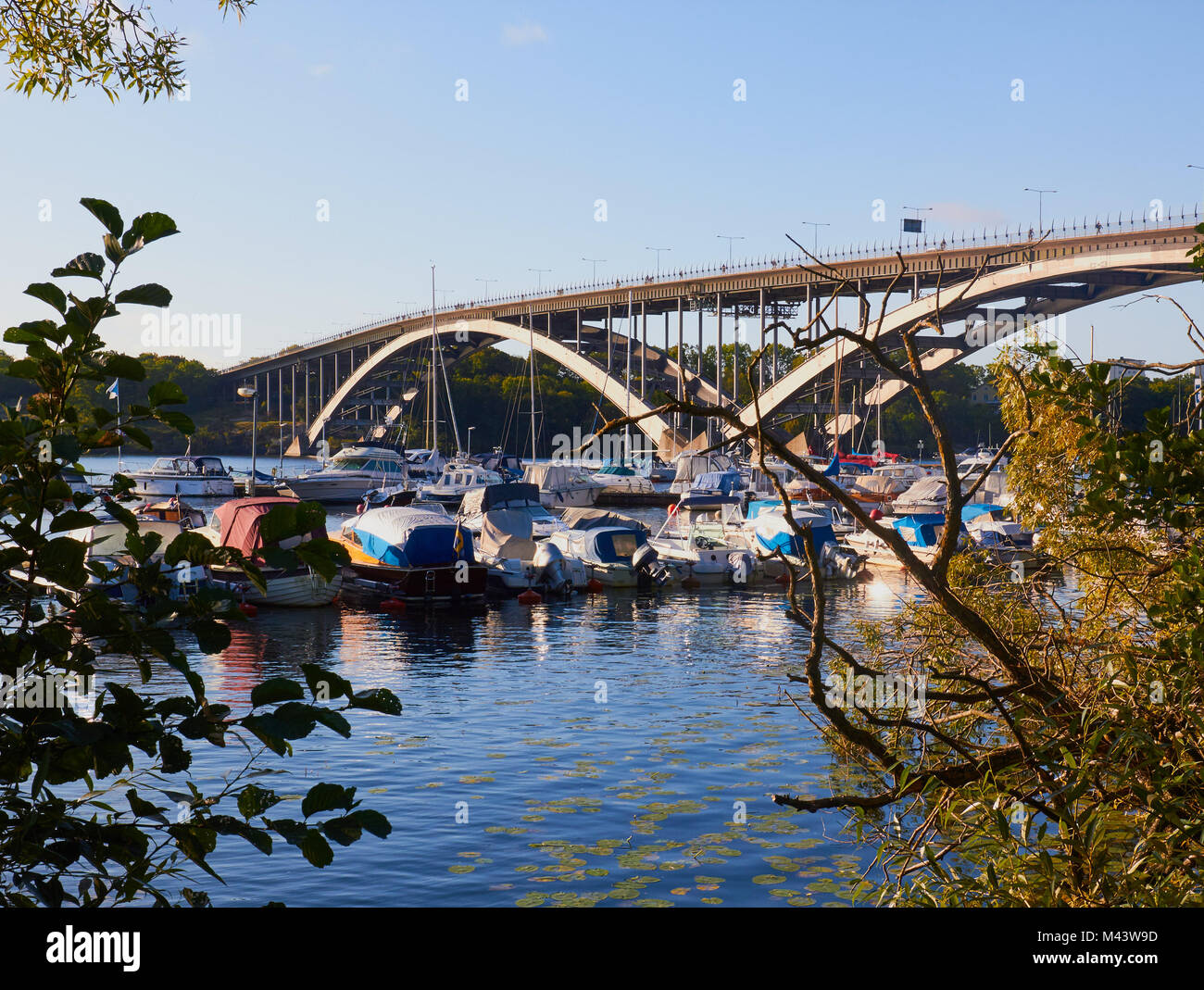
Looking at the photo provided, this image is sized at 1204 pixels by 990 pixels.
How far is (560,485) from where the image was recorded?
2461 inches

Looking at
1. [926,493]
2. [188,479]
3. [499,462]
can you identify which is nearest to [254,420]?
[188,479]

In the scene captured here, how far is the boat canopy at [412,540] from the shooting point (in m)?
27.9

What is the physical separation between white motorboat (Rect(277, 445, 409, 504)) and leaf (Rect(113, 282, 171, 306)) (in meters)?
57.4

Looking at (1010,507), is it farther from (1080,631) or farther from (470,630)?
(470,630)

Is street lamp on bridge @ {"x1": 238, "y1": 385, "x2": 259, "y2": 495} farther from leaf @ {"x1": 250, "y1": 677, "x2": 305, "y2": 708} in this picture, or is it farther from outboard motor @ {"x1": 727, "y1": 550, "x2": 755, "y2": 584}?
leaf @ {"x1": 250, "y1": 677, "x2": 305, "y2": 708}

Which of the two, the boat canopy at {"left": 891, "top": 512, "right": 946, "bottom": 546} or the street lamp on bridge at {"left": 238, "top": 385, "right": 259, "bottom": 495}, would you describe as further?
the street lamp on bridge at {"left": 238, "top": 385, "right": 259, "bottom": 495}

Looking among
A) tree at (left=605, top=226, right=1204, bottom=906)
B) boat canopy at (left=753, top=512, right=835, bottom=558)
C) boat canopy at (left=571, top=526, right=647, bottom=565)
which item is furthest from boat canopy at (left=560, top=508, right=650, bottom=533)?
tree at (left=605, top=226, right=1204, bottom=906)

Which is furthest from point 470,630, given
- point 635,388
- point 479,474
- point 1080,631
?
point 635,388

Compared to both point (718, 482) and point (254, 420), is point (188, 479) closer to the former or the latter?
point (254, 420)

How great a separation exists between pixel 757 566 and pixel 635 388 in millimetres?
49198

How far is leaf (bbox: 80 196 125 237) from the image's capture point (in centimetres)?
294

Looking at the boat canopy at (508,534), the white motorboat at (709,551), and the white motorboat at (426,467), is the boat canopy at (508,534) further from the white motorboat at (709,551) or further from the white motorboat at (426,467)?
the white motorboat at (426,467)

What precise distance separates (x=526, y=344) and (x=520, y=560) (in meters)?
54.4

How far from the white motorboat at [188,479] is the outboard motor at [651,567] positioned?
122 ft
